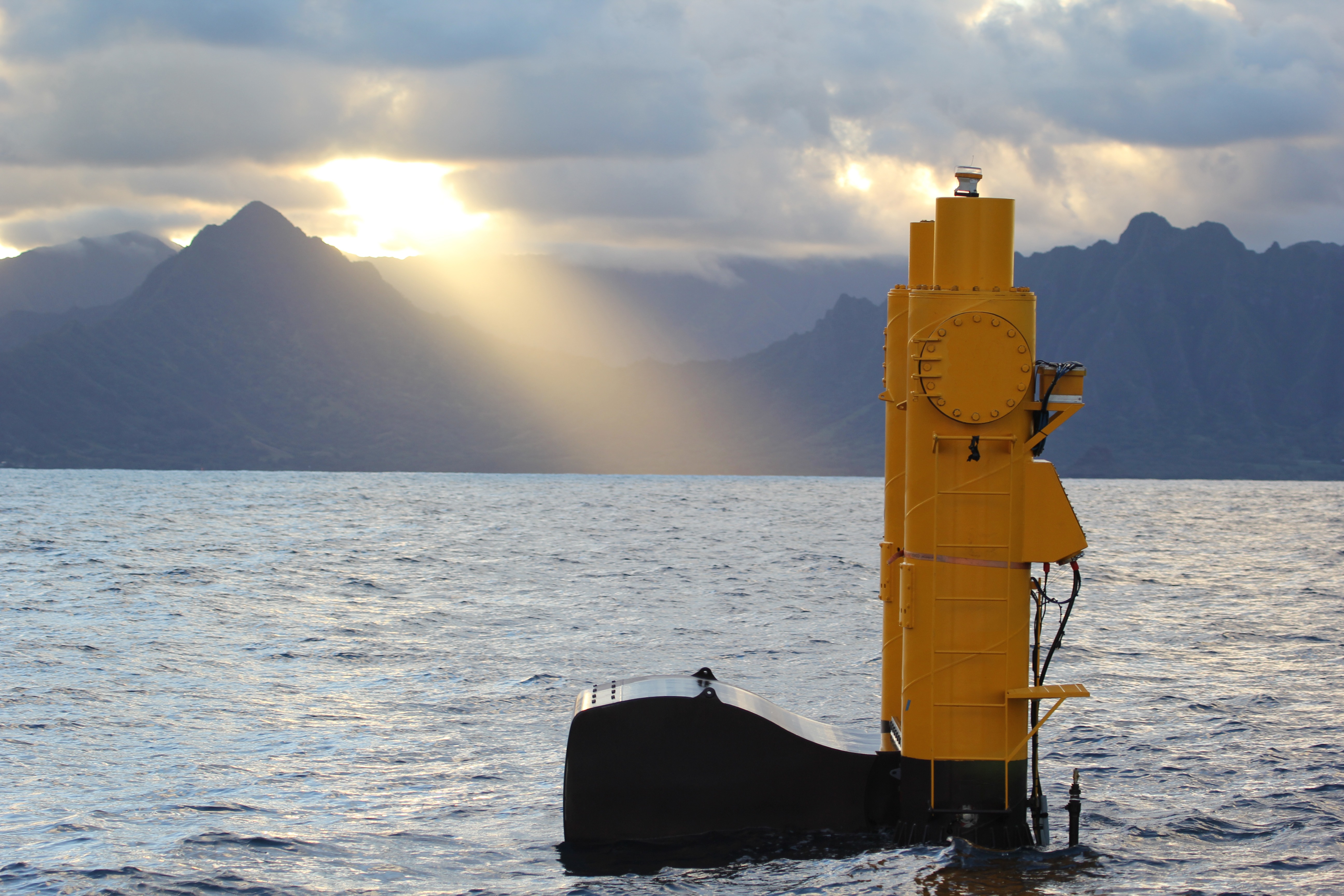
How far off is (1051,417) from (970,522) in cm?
114

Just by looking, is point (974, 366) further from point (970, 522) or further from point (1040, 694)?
point (1040, 694)

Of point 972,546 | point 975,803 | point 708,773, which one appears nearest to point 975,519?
point 972,546

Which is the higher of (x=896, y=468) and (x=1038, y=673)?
(x=896, y=468)

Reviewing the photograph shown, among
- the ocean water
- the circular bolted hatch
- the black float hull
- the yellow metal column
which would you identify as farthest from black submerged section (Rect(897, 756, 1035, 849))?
the circular bolted hatch

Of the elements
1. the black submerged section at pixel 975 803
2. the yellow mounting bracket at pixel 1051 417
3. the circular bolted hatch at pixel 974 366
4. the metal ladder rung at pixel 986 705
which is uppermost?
the circular bolted hatch at pixel 974 366

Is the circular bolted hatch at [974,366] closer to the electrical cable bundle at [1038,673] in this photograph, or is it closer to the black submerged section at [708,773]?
the electrical cable bundle at [1038,673]

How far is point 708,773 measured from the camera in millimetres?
11125

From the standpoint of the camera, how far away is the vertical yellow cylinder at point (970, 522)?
10.3 metres

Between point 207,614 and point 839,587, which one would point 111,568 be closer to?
point 207,614

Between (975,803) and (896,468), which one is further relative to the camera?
(896,468)

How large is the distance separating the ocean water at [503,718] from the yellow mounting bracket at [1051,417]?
3.68 m

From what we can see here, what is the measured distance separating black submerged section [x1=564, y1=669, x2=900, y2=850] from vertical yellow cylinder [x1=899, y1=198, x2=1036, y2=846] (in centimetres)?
83

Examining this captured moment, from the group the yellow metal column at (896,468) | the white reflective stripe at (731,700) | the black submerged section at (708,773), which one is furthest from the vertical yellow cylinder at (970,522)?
the white reflective stripe at (731,700)

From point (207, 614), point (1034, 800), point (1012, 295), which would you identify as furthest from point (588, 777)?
point (207, 614)
